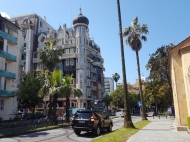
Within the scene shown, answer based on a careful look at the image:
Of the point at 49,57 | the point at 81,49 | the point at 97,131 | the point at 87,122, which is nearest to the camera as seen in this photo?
the point at 87,122

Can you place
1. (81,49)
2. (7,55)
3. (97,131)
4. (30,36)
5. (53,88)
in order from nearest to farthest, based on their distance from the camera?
1. (97,131)
2. (53,88)
3. (7,55)
4. (81,49)
5. (30,36)

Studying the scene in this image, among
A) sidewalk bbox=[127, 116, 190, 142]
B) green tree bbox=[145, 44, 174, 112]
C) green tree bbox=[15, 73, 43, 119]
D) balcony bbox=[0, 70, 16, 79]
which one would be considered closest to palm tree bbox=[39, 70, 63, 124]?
green tree bbox=[15, 73, 43, 119]

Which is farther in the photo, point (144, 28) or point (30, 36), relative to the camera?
point (30, 36)

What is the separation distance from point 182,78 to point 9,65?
94.0ft

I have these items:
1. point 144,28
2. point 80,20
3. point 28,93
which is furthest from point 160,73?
point 80,20

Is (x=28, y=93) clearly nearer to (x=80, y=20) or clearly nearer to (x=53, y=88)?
(x=53, y=88)

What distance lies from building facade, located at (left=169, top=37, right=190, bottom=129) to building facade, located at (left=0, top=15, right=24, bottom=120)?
82.4 ft

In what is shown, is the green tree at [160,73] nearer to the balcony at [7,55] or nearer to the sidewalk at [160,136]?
the sidewalk at [160,136]

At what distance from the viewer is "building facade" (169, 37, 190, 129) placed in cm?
1412

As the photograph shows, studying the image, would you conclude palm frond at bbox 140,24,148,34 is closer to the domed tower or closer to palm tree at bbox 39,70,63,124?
palm tree at bbox 39,70,63,124

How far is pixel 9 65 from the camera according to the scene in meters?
34.2

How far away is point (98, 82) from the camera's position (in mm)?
65250

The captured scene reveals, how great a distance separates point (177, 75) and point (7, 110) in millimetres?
27605

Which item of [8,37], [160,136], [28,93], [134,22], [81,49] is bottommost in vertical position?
[160,136]
